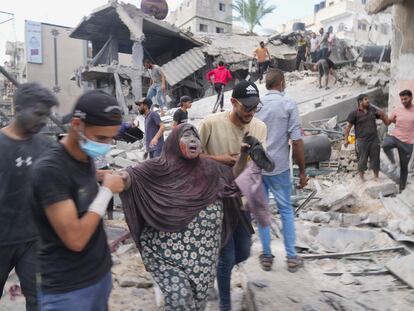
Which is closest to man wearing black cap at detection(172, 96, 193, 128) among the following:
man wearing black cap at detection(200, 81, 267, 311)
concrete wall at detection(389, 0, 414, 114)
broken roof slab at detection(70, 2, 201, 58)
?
man wearing black cap at detection(200, 81, 267, 311)

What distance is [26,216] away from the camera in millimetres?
2438

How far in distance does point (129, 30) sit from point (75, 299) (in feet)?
59.3

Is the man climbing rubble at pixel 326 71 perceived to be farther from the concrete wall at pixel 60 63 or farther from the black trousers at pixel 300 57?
the concrete wall at pixel 60 63

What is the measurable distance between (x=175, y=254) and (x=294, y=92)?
1288 cm

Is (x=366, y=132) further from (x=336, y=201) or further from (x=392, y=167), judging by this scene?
(x=336, y=201)

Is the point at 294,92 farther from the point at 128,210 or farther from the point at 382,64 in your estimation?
the point at 128,210

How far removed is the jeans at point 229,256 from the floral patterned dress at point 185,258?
0.36 metres

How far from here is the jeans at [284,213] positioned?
12.0 ft

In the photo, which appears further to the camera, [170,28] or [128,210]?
[170,28]

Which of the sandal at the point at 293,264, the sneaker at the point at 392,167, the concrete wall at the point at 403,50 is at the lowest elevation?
the sandal at the point at 293,264

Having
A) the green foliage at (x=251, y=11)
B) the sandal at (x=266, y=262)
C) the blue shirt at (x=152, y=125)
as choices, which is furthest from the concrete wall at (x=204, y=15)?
the sandal at (x=266, y=262)

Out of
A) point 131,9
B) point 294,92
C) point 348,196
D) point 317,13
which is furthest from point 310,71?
point 317,13

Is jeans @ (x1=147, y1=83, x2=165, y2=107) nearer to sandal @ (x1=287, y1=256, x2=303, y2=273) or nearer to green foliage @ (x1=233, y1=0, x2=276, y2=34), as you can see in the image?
sandal @ (x1=287, y1=256, x2=303, y2=273)

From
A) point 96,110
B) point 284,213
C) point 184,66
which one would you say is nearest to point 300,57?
point 184,66
